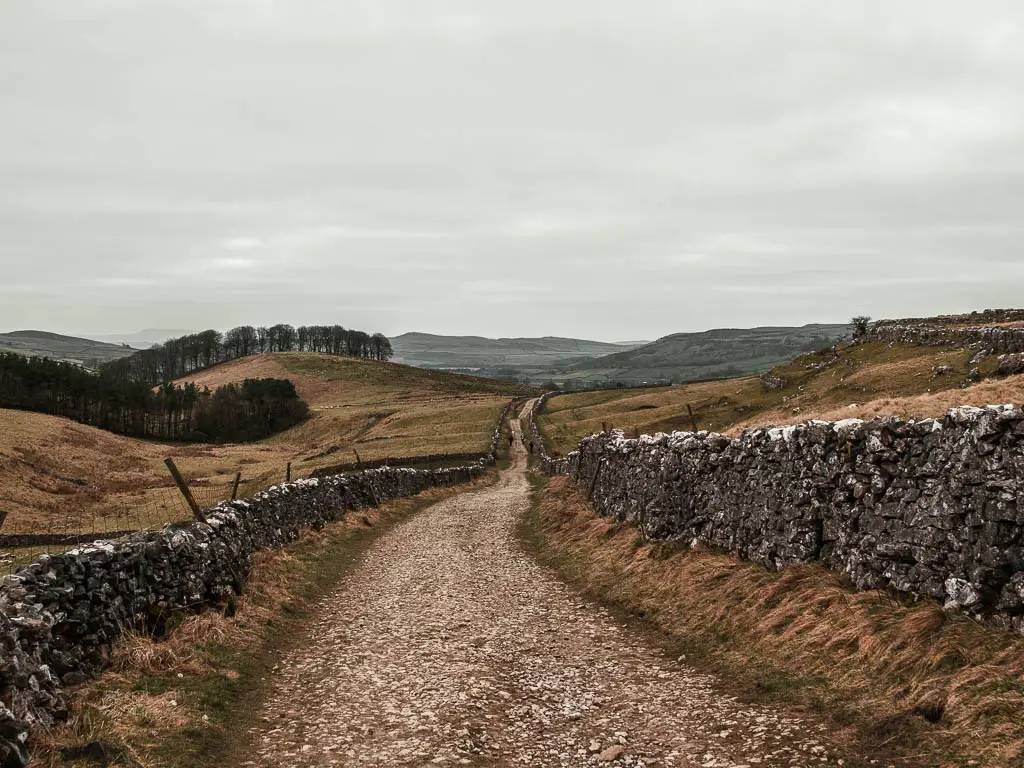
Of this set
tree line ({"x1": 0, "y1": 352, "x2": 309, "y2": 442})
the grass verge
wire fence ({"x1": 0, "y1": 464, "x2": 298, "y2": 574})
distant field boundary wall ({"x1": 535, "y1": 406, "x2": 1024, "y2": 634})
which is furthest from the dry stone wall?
tree line ({"x1": 0, "y1": 352, "x2": 309, "y2": 442})

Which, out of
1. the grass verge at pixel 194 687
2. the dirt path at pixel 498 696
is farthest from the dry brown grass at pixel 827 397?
the grass verge at pixel 194 687

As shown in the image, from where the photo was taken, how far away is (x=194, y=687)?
10.1m

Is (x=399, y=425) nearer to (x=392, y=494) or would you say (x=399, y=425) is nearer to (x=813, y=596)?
(x=392, y=494)

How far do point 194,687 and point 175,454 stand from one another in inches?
3578

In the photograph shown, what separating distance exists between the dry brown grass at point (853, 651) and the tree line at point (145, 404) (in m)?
121

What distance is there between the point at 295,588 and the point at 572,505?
13649 millimetres

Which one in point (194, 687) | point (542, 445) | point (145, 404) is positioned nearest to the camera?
point (194, 687)

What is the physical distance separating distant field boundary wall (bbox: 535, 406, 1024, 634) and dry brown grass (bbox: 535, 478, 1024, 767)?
415 mm

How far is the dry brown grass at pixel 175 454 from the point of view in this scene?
44.5 metres

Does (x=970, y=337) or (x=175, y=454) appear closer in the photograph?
(x=970, y=337)

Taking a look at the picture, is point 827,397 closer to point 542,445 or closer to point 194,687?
point 542,445

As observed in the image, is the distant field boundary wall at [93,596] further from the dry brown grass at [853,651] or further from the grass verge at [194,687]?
the dry brown grass at [853,651]

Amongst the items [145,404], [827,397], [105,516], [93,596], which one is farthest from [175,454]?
[93,596]

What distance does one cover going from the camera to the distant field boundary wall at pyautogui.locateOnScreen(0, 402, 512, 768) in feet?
25.2
